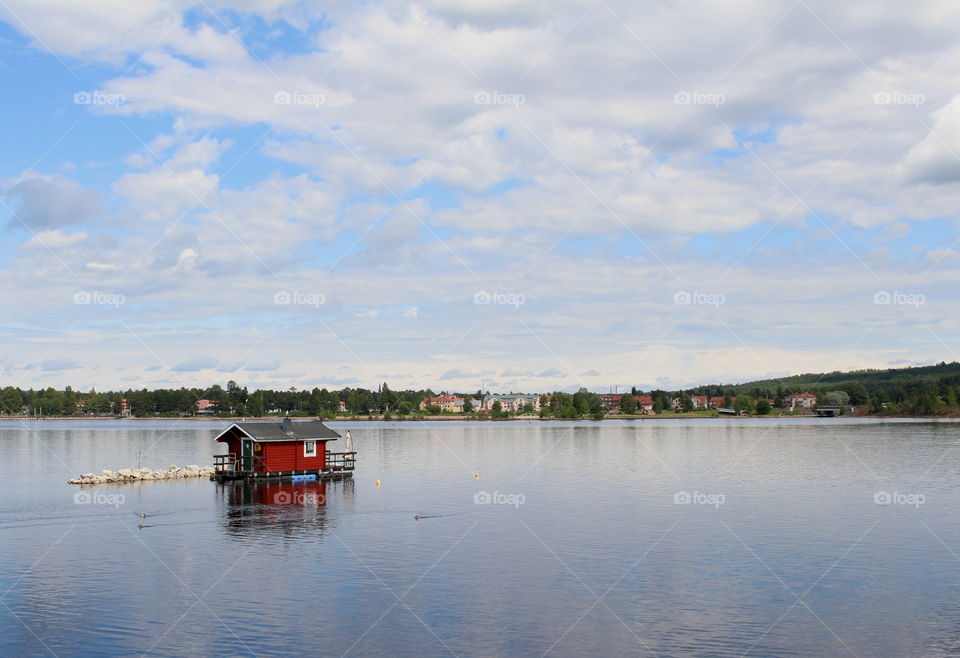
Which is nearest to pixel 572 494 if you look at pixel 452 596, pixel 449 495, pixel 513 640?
pixel 449 495

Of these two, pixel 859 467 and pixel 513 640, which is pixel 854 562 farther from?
pixel 859 467

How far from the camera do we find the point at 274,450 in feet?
245

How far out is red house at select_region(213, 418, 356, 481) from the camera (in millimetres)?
74125

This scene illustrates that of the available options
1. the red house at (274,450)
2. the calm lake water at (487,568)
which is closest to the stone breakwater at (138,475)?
the calm lake water at (487,568)

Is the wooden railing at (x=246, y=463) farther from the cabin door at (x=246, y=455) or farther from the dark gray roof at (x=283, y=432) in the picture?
the dark gray roof at (x=283, y=432)

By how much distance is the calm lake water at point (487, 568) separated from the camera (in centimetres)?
2831

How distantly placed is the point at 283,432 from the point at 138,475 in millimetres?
14147

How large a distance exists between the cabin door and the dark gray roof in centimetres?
120

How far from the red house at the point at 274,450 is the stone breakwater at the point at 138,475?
11.9 feet

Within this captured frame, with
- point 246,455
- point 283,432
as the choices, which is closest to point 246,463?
point 246,455

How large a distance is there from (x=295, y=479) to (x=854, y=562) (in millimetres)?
49634

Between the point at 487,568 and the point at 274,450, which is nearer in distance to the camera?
the point at 487,568

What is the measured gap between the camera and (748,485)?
235 feet

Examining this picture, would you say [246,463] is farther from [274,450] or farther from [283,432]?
[283,432]
